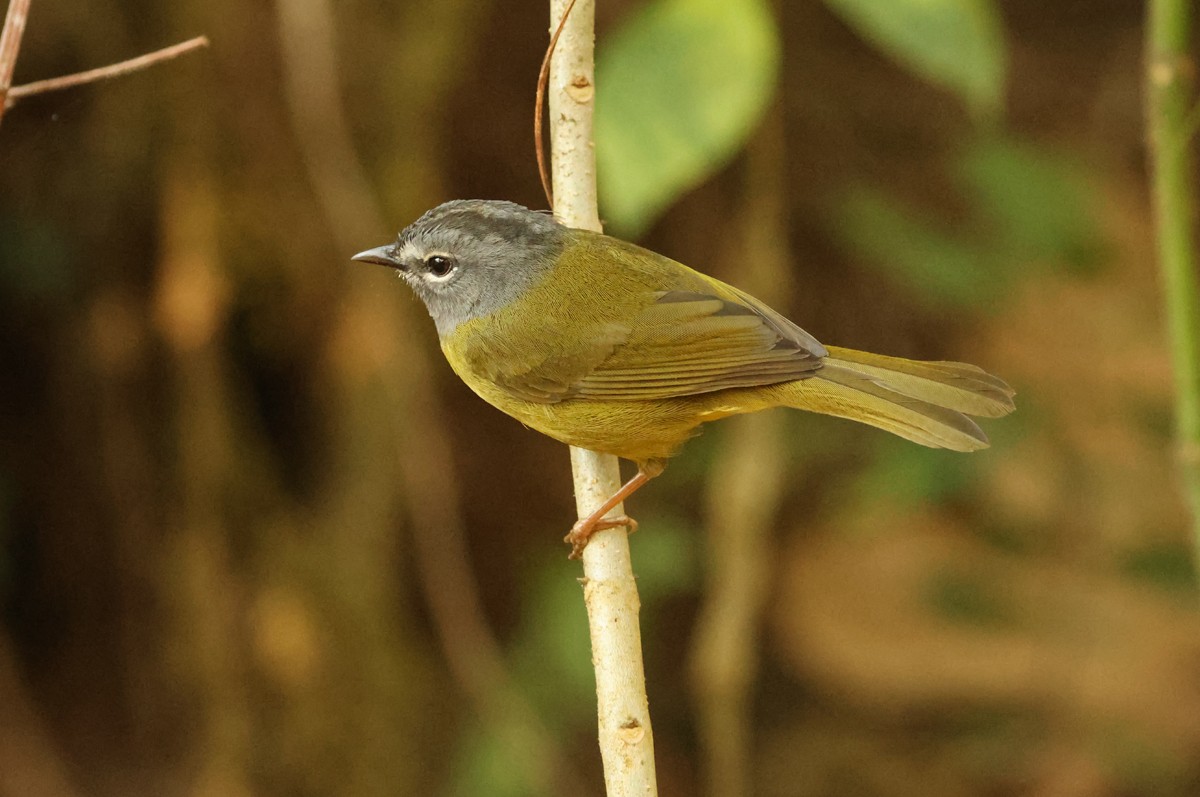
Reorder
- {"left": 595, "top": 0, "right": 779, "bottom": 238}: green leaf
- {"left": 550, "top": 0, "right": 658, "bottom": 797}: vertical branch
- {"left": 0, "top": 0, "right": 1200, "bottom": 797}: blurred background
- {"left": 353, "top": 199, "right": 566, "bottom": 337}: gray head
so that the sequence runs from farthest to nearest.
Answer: {"left": 0, "top": 0, "right": 1200, "bottom": 797}: blurred background
{"left": 353, "top": 199, "right": 566, "bottom": 337}: gray head
{"left": 595, "top": 0, "right": 779, "bottom": 238}: green leaf
{"left": 550, "top": 0, "right": 658, "bottom": 797}: vertical branch

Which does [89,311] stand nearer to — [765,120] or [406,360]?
[406,360]

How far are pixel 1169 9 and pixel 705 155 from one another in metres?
1.05

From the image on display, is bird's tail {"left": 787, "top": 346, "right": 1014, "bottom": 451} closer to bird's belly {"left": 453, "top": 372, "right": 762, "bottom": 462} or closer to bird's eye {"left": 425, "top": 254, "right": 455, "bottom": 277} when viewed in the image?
bird's belly {"left": 453, "top": 372, "right": 762, "bottom": 462}

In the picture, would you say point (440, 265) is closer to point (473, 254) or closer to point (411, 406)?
point (473, 254)

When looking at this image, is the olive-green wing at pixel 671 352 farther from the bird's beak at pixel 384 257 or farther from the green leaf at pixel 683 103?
the bird's beak at pixel 384 257

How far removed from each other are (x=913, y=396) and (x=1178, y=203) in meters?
0.81

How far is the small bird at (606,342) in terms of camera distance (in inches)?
105

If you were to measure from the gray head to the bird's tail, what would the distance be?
2.31ft

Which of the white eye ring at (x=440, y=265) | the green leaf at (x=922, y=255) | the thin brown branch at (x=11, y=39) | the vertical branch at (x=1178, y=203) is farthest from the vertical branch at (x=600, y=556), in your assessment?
the green leaf at (x=922, y=255)

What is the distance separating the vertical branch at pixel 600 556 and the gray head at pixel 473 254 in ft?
0.42

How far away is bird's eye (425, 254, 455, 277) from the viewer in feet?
9.78

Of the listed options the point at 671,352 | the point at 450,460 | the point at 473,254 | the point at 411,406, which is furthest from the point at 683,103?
the point at 450,460

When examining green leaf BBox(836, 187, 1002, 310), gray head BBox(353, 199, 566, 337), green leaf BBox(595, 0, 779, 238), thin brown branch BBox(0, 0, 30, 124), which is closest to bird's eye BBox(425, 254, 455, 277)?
gray head BBox(353, 199, 566, 337)

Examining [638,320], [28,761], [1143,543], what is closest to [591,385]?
[638,320]
